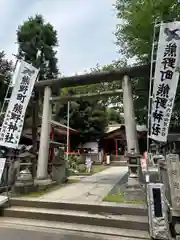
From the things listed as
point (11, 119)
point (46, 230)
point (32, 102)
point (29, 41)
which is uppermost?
point (29, 41)

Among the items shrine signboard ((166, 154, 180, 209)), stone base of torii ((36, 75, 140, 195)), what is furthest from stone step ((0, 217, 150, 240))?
stone base of torii ((36, 75, 140, 195))

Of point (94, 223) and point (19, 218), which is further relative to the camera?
point (19, 218)

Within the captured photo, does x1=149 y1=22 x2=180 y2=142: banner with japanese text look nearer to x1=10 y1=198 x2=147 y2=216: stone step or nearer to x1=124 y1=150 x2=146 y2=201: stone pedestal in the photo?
x1=124 y1=150 x2=146 y2=201: stone pedestal

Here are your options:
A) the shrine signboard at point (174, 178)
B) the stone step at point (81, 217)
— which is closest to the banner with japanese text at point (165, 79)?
the shrine signboard at point (174, 178)

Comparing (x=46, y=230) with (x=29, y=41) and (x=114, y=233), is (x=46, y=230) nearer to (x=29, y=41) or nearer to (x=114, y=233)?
(x=114, y=233)

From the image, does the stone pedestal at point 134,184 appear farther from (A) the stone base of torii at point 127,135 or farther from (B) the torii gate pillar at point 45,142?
(B) the torii gate pillar at point 45,142

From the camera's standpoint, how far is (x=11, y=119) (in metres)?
6.89

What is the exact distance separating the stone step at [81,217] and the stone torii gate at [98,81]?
2029 millimetres

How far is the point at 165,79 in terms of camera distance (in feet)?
19.5

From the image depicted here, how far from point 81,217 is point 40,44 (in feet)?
63.2

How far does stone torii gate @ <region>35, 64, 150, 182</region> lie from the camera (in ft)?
22.4

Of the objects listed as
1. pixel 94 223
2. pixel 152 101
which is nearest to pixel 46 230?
pixel 94 223

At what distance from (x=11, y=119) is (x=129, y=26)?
4907mm

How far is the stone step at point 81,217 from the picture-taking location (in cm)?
445
